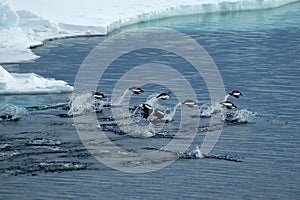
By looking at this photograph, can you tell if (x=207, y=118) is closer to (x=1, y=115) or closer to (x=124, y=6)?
(x=1, y=115)

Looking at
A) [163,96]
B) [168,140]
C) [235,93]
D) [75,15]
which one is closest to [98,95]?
[163,96]

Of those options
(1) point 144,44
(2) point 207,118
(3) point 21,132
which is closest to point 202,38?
(1) point 144,44

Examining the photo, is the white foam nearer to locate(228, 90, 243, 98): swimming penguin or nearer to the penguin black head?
the penguin black head

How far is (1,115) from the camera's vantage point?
2486 centimetres

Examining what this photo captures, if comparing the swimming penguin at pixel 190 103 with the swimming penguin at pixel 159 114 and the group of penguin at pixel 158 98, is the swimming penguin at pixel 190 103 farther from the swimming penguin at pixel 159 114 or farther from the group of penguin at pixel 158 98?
the swimming penguin at pixel 159 114

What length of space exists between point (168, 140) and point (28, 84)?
24.3 feet

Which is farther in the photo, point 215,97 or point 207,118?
point 215,97

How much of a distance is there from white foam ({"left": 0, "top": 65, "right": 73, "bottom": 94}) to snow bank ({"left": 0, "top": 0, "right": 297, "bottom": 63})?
467 cm

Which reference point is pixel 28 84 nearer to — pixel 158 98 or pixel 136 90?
pixel 136 90

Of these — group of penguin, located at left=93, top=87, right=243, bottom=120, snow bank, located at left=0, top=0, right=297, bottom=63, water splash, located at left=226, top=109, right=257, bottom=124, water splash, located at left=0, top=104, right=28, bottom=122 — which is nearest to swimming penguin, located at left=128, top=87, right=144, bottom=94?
group of penguin, located at left=93, top=87, right=243, bottom=120

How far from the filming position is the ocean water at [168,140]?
19.0m

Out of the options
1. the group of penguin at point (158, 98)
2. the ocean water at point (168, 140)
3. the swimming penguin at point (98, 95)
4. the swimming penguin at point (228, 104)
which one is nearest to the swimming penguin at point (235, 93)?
the group of penguin at point (158, 98)

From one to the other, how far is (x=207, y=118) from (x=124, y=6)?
21.3m

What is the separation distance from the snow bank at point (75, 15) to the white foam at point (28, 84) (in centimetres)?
467
